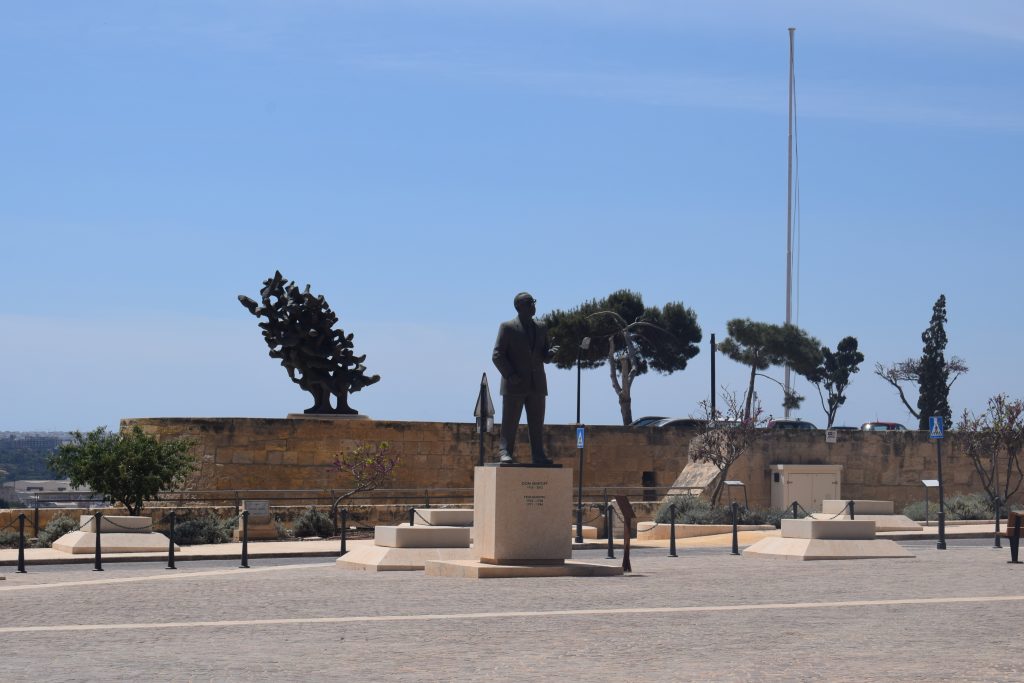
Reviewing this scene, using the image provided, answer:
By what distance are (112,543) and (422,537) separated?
18.2 feet

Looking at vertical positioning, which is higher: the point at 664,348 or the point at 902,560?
the point at 664,348

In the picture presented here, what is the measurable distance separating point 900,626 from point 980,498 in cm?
2577

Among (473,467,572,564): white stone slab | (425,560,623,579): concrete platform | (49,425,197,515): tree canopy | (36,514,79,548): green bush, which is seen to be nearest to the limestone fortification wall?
(49,425,197,515): tree canopy

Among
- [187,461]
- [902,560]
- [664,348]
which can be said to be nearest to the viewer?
[902,560]

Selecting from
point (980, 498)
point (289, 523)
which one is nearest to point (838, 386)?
point (980, 498)

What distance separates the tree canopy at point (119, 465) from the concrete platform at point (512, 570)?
9795mm

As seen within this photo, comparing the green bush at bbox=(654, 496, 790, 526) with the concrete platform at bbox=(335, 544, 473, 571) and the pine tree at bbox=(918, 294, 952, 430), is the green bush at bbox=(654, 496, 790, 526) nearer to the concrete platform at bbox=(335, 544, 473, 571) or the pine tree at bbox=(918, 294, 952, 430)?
the concrete platform at bbox=(335, 544, 473, 571)

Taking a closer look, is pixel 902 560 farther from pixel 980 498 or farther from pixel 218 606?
pixel 980 498

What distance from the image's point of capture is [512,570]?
16.6 m

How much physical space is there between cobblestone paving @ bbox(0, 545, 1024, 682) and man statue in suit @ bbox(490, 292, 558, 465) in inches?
89.4

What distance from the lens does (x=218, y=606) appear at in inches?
523

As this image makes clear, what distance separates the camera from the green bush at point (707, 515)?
30.1m

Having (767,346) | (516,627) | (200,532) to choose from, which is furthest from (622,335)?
(516,627)

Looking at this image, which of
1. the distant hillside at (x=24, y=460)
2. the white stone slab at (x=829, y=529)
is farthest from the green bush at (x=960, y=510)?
the distant hillside at (x=24, y=460)
